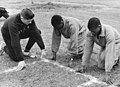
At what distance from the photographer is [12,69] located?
15.8 feet

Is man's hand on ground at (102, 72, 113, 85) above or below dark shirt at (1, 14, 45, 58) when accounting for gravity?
below

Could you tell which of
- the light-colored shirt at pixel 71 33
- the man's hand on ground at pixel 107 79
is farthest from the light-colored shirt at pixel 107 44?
the light-colored shirt at pixel 71 33

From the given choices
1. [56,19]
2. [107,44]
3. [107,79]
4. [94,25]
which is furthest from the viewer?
[56,19]

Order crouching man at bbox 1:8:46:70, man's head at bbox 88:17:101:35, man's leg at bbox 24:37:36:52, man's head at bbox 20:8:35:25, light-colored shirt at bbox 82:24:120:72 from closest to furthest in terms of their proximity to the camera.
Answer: man's head at bbox 88:17:101:35 → light-colored shirt at bbox 82:24:120:72 → man's head at bbox 20:8:35:25 → crouching man at bbox 1:8:46:70 → man's leg at bbox 24:37:36:52

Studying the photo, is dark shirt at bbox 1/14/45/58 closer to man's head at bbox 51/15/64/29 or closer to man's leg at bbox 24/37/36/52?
man's leg at bbox 24/37/36/52

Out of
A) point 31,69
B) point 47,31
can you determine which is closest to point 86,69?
point 31,69

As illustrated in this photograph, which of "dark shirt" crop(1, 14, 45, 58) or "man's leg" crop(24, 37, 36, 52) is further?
"man's leg" crop(24, 37, 36, 52)

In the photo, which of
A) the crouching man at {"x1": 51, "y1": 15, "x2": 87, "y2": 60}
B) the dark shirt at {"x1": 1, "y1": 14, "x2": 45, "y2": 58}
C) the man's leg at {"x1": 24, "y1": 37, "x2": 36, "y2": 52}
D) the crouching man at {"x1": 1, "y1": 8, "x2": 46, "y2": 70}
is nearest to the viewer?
the crouching man at {"x1": 1, "y1": 8, "x2": 46, "y2": 70}

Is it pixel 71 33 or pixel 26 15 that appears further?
pixel 71 33

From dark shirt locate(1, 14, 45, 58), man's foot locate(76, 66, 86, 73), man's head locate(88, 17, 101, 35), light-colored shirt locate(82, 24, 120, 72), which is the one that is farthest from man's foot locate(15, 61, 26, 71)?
man's head locate(88, 17, 101, 35)

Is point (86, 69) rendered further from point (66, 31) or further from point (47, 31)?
point (47, 31)

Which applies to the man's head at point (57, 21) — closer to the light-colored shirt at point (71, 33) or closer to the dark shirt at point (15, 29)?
the light-colored shirt at point (71, 33)

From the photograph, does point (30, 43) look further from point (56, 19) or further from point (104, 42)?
point (104, 42)

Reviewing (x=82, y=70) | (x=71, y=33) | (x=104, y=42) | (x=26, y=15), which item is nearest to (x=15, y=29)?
(x=26, y=15)
